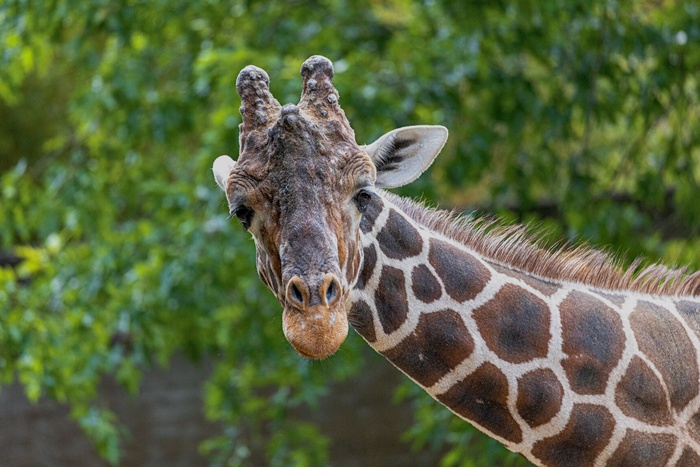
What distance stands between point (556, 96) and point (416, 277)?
13.7ft

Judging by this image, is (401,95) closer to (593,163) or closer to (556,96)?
(556,96)

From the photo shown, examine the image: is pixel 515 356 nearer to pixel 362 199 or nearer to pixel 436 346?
pixel 436 346

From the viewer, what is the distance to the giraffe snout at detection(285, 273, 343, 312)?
2.91 m

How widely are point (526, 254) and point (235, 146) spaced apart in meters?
3.21

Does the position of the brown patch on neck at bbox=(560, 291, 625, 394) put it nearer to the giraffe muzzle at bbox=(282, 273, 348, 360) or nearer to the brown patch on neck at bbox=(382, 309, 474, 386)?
the brown patch on neck at bbox=(382, 309, 474, 386)

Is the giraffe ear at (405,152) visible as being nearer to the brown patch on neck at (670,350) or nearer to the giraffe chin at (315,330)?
the giraffe chin at (315,330)

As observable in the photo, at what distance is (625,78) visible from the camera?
727cm

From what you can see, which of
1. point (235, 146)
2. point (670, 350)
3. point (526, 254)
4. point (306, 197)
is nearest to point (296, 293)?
point (306, 197)

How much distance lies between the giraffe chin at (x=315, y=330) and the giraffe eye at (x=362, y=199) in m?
0.39

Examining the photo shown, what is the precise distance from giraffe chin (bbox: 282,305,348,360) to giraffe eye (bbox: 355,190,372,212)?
1.29ft

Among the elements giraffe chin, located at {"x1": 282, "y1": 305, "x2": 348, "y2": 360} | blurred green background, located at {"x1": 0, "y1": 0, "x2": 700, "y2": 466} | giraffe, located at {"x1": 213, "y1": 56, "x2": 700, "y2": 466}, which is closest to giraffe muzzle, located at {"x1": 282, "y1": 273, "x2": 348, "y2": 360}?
giraffe chin, located at {"x1": 282, "y1": 305, "x2": 348, "y2": 360}

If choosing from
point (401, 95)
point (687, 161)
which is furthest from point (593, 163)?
point (401, 95)

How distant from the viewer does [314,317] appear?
290cm

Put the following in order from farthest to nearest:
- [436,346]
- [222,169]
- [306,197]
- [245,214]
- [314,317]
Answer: [222,169], [436,346], [245,214], [306,197], [314,317]
